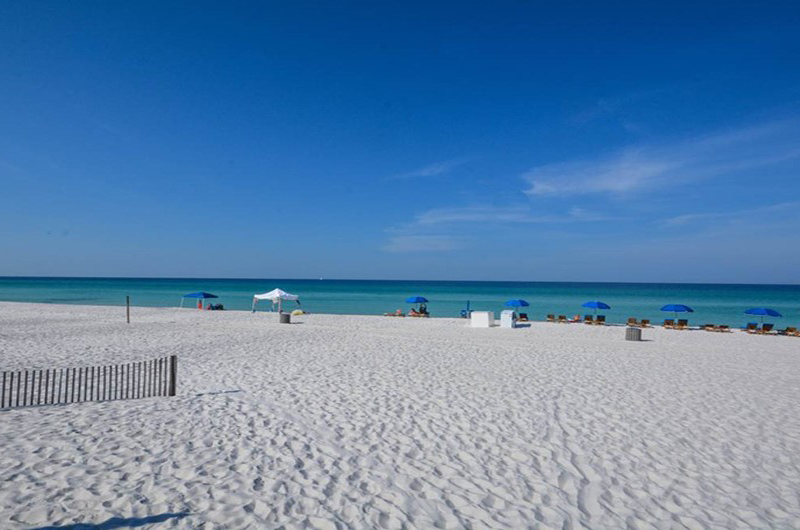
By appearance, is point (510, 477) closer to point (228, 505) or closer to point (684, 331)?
point (228, 505)

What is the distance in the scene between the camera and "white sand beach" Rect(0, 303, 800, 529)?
5.38 metres

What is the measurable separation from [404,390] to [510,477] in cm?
492

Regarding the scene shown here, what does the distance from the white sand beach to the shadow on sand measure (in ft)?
0.13

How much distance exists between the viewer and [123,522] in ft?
16.2

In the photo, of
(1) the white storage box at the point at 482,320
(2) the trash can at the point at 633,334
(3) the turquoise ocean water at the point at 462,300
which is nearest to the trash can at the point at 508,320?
(1) the white storage box at the point at 482,320

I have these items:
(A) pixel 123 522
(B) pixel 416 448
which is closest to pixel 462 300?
(B) pixel 416 448

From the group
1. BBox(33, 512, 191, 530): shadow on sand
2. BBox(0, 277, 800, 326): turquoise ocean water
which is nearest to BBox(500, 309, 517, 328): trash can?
BBox(0, 277, 800, 326): turquoise ocean water

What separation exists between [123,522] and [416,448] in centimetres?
401

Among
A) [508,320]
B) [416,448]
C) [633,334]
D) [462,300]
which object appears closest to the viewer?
[416,448]

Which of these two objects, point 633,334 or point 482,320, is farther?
point 482,320

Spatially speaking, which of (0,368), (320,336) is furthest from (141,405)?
(320,336)

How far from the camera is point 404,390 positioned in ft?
36.3

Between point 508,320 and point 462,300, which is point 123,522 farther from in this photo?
point 462,300

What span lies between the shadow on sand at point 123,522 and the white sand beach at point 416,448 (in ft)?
0.13
